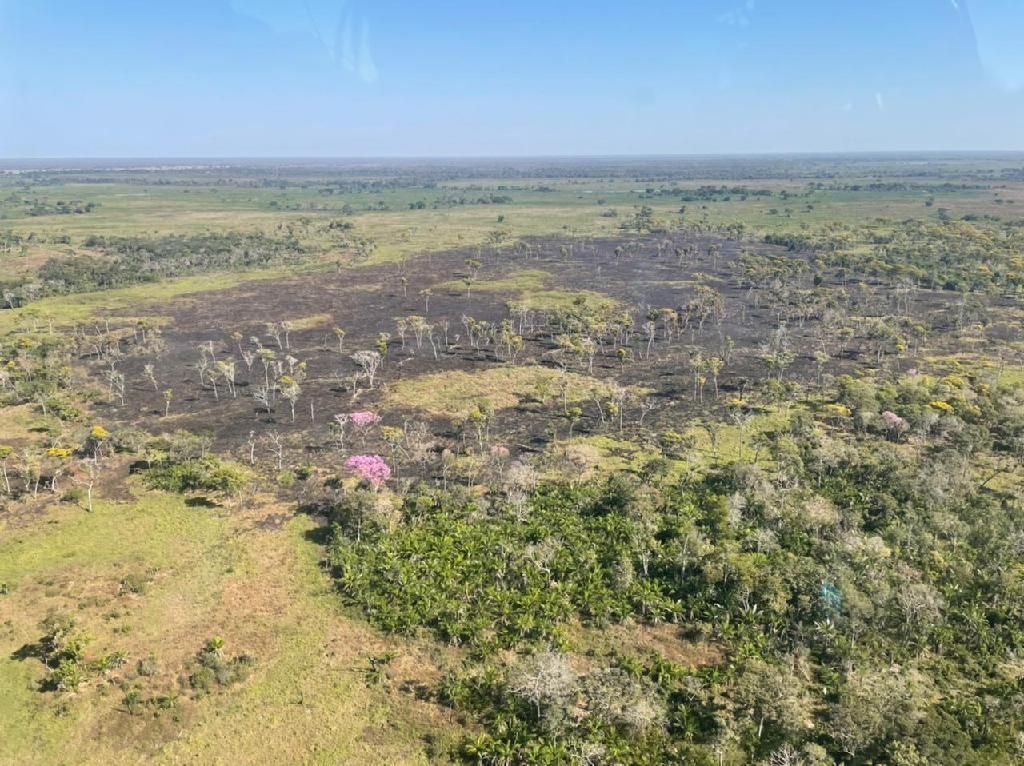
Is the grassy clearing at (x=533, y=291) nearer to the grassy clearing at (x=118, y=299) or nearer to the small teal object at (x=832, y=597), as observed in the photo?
the grassy clearing at (x=118, y=299)

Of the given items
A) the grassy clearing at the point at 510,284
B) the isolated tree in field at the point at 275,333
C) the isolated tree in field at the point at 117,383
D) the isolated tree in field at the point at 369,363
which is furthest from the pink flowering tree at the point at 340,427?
the grassy clearing at the point at 510,284

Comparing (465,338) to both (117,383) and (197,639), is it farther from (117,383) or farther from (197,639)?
(197,639)

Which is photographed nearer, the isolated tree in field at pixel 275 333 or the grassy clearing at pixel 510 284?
the isolated tree in field at pixel 275 333

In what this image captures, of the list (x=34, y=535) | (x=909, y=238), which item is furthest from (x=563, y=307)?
(x=909, y=238)

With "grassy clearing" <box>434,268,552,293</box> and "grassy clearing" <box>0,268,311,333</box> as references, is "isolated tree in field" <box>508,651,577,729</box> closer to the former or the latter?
"grassy clearing" <box>0,268,311,333</box>

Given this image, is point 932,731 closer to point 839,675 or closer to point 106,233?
Answer: point 839,675
